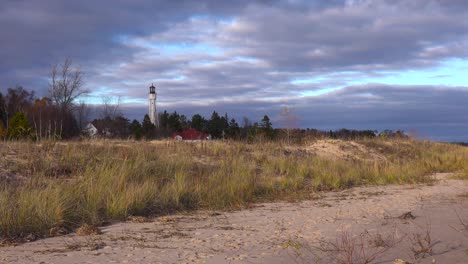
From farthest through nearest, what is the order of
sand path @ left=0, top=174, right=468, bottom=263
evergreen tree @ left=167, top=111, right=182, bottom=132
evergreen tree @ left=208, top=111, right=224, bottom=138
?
evergreen tree @ left=167, top=111, right=182, bottom=132
evergreen tree @ left=208, top=111, right=224, bottom=138
sand path @ left=0, top=174, right=468, bottom=263

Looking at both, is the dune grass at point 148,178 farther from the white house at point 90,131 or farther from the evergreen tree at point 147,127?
the evergreen tree at point 147,127

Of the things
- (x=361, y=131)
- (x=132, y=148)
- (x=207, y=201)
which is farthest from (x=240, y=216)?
(x=361, y=131)

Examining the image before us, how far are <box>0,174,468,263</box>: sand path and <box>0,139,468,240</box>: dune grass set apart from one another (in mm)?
680

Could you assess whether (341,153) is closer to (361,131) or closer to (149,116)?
(361,131)

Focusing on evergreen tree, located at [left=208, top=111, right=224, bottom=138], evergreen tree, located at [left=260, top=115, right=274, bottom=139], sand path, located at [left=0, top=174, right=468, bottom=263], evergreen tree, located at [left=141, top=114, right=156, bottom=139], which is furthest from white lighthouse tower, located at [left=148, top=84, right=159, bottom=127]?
sand path, located at [left=0, top=174, right=468, bottom=263]

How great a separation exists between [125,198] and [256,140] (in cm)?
1210

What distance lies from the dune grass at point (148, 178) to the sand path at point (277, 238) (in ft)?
2.23

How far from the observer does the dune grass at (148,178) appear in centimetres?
860

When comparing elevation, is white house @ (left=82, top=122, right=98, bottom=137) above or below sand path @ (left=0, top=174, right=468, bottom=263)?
above

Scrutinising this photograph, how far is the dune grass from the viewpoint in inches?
339

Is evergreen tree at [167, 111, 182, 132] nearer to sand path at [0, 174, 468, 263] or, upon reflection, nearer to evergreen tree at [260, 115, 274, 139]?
evergreen tree at [260, 115, 274, 139]

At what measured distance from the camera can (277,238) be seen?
7.59 meters

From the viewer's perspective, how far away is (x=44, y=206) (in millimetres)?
8391

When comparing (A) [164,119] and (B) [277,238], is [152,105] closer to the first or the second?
(A) [164,119]
